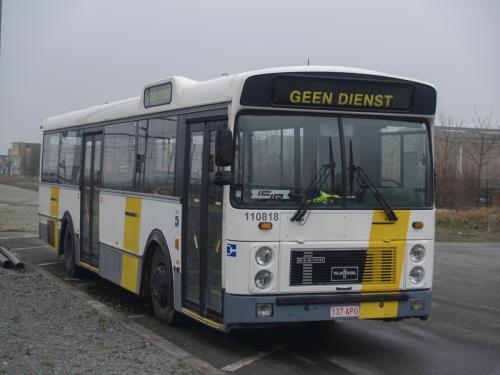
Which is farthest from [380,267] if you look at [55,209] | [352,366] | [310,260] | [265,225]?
[55,209]

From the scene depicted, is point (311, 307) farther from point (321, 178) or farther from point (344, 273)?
point (321, 178)

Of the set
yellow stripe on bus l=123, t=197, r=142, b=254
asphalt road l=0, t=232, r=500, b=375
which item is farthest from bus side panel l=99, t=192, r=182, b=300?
asphalt road l=0, t=232, r=500, b=375

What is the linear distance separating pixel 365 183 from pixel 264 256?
4.69 feet

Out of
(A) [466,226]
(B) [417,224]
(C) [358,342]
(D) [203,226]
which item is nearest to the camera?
(B) [417,224]

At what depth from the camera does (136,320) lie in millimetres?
10898

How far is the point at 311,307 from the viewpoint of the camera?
8469 mm

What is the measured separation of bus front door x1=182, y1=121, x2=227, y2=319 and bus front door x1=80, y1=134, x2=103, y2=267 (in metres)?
4.25

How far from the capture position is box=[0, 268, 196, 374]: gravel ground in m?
7.32

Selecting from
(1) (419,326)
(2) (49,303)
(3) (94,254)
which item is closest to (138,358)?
(2) (49,303)

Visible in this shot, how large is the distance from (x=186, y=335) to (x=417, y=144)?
3.68 metres

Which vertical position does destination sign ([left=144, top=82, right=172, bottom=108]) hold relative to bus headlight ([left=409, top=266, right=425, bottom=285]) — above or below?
above

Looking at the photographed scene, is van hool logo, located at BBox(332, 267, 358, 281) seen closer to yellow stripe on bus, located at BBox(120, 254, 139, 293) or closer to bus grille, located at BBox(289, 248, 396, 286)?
bus grille, located at BBox(289, 248, 396, 286)

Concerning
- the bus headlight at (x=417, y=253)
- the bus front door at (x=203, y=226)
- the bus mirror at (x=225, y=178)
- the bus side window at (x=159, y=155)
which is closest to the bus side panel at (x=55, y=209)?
the bus side window at (x=159, y=155)

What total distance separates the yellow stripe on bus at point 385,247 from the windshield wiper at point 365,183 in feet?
0.21
